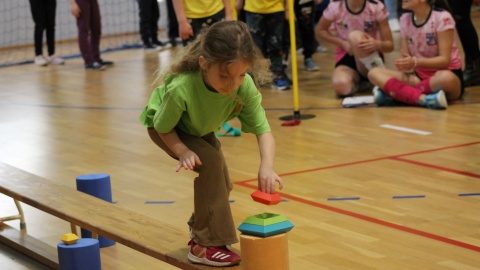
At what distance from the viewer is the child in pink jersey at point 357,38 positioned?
19.2 feet

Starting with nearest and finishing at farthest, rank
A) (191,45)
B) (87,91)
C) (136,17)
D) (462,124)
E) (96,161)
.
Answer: (191,45), (96,161), (462,124), (87,91), (136,17)

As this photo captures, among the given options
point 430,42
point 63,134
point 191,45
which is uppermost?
point 191,45

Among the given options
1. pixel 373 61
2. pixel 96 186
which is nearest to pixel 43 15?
pixel 373 61

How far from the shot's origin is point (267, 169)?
7.76ft

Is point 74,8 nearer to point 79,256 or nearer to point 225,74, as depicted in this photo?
point 79,256

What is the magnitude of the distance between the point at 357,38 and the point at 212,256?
12.0ft

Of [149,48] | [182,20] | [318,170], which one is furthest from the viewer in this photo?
[149,48]

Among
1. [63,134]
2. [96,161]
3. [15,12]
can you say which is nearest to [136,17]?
Answer: [15,12]

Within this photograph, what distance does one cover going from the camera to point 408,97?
5.44 meters

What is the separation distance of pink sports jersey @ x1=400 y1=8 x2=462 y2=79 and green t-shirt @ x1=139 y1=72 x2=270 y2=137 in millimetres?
3065

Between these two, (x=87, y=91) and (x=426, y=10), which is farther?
(x=87, y=91)

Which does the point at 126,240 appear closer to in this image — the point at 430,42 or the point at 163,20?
the point at 430,42

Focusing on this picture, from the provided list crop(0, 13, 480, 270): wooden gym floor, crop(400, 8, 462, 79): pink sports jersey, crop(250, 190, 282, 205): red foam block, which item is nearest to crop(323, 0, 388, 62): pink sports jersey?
crop(400, 8, 462, 79): pink sports jersey

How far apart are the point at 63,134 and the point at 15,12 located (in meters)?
5.42
